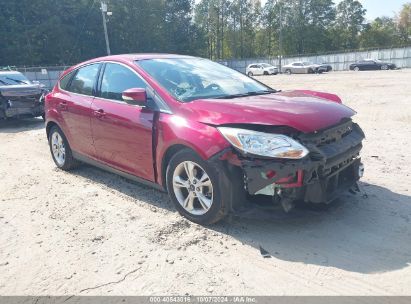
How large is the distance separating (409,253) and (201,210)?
1.91 m

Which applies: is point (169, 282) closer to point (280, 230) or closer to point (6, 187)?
point (280, 230)

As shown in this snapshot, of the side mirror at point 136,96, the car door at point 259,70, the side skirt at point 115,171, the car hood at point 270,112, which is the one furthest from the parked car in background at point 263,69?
the side mirror at point 136,96

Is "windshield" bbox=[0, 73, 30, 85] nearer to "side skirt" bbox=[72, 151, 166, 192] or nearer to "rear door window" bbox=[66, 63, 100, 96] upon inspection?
"rear door window" bbox=[66, 63, 100, 96]

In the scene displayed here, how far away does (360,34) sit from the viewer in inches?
3307

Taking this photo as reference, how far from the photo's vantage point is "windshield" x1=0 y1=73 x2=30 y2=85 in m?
12.3

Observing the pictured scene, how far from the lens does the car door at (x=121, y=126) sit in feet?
14.5

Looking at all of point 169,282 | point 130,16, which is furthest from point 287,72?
point 169,282

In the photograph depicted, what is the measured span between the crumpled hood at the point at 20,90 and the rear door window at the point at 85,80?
6.66 meters

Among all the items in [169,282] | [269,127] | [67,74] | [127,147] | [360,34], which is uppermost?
[360,34]

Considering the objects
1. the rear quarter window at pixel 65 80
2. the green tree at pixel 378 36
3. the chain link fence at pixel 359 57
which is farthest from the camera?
the green tree at pixel 378 36

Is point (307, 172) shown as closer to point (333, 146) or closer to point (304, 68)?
point (333, 146)

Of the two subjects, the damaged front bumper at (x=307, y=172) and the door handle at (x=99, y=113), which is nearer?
the damaged front bumper at (x=307, y=172)

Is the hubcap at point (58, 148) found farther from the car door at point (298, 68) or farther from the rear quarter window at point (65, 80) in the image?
the car door at point (298, 68)

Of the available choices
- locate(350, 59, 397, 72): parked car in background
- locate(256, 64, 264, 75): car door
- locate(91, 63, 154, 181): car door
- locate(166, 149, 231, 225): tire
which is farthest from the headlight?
locate(256, 64, 264, 75): car door
